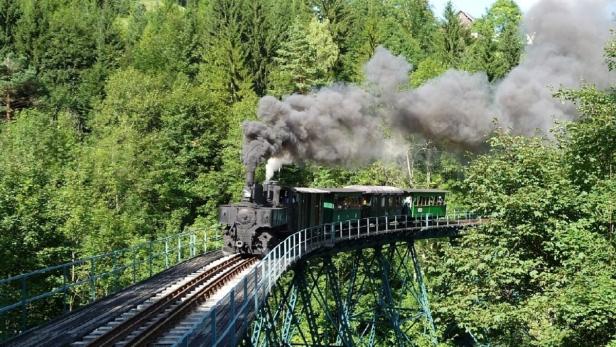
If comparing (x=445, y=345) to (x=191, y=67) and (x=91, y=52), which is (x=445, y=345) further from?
(x=91, y=52)

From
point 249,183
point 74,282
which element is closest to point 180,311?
point 74,282

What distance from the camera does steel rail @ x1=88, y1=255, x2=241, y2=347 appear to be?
1088 cm

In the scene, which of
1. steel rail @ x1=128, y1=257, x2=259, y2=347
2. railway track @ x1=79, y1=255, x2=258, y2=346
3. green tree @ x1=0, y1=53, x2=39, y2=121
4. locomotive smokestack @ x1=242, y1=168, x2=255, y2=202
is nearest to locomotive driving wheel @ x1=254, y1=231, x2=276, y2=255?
locomotive smokestack @ x1=242, y1=168, x2=255, y2=202

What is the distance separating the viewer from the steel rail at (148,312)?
10877mm

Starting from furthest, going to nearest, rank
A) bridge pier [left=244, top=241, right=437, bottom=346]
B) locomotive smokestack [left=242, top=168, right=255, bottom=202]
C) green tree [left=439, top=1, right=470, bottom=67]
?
1. green tree [left=439, top=1, right=470, bottom=67]
2. locomotive smokestack [left=242, top=168, right=255, bottom=202]
3. bridge pier [left=244, top=241, right=437, bottom=346]

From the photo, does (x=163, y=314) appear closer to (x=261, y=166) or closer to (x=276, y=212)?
(x=276, y=212)

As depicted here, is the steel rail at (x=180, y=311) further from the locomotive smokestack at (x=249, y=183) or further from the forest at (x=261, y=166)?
the forest at (x=261, y=166)

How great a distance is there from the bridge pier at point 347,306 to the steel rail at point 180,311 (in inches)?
48.1

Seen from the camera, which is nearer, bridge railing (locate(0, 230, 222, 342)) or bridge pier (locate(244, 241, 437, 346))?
bridge railing (locate(0, 230, 222, 342))

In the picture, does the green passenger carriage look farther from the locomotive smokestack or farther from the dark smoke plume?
the locomotive smokestack

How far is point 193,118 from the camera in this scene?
44.5m

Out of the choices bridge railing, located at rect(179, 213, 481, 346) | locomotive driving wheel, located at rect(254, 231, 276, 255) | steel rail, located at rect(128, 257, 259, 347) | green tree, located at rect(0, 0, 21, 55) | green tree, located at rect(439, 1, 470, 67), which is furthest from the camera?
green tree, located at rect(0, 0, 21, 55)

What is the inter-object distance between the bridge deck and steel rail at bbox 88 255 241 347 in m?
0.47

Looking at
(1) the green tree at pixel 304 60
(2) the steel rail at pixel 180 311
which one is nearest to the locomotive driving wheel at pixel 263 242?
(2) the steel rail at pixel 180 311
